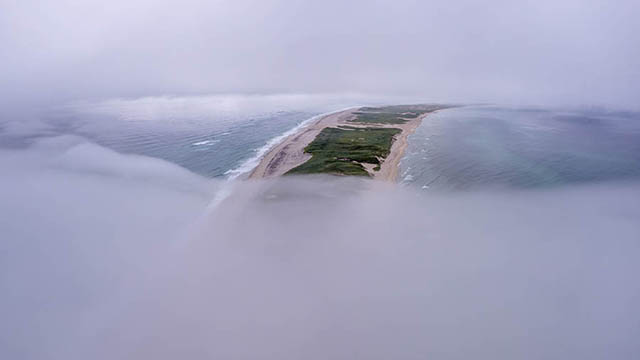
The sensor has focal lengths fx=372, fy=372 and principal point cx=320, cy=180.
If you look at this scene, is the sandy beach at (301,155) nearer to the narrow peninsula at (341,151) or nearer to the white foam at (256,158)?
the narrow peninsula at (341,151)

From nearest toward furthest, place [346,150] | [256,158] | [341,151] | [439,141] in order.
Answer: [256,158]
[341,151]
[346,150]
[439,141]

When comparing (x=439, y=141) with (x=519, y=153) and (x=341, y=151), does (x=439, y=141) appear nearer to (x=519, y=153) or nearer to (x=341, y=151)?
(x=519, y=153)

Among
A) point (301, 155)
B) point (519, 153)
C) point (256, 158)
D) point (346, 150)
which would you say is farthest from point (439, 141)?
point (256, 158)

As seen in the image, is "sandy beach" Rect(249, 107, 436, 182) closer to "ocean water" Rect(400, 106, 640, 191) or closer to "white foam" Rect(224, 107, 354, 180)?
"white foam" Rect(224, 107, 354, 180)

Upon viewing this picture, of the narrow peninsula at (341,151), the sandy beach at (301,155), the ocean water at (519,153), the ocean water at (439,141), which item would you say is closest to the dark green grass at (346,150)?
the narrow peninsula at (341,151)

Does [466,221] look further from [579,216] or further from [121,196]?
[121,196]
